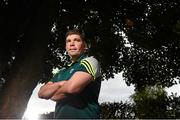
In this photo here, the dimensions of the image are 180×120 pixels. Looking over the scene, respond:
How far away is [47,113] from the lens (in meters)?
27.2

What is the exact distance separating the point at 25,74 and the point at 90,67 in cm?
1054

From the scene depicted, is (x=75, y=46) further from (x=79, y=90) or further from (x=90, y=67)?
(x=79, y=90)

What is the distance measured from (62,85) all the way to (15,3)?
15.1 meters

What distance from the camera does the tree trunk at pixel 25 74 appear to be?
1448 centimetres

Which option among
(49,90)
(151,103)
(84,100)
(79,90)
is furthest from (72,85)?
(151,103)

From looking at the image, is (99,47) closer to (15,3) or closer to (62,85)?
(15,3)

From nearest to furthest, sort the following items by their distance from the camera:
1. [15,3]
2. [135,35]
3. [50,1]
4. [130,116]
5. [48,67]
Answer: [50,1], [15,3], [135,35], [48,67], [130,116]

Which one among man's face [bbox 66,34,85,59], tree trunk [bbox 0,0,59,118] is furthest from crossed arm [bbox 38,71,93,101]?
tree trunk [bbox 0,0,59,118]

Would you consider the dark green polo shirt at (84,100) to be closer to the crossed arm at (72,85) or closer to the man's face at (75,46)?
the crossed arm at (72,85)

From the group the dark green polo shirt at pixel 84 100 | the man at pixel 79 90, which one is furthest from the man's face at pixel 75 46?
the dark green polo shirt at pixel 84 100

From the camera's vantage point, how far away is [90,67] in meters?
4.44

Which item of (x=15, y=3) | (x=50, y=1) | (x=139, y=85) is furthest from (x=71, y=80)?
(x=139, y=85)

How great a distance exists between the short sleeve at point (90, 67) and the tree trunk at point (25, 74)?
10.3m

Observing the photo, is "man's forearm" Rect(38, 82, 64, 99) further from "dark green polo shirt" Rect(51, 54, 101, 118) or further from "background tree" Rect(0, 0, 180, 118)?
"background tree" Rect(0, 0, 180, 118)
